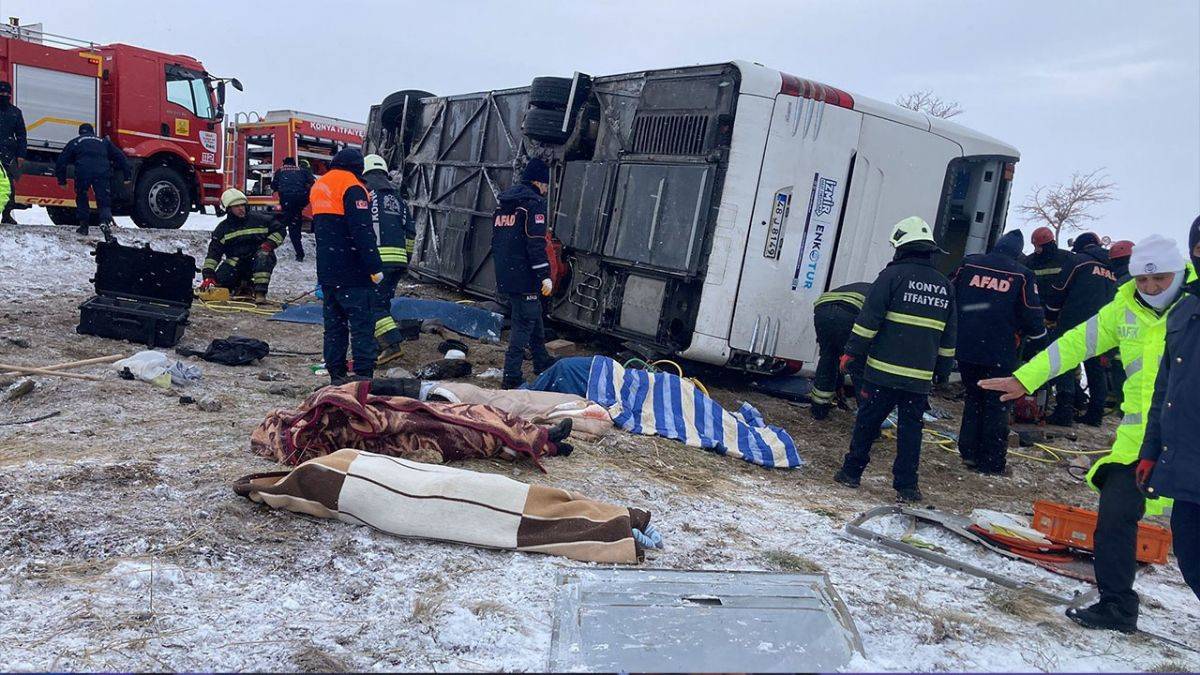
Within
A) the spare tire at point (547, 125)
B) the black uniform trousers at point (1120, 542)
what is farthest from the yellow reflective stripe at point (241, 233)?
the black uniform trousers at point (1120, 542)

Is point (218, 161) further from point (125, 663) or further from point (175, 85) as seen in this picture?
point (125, 663)

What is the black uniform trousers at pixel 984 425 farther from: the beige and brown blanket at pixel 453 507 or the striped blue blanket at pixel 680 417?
the beige and brown blanket at pixel 453 507

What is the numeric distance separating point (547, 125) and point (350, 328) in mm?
2834

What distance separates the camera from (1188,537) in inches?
112

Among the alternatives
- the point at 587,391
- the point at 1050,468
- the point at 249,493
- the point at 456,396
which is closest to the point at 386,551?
the point at 249,493

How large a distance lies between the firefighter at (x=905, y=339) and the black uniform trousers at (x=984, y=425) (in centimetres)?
114

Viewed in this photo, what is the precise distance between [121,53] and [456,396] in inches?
410

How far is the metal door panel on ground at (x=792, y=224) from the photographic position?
6.50 meters

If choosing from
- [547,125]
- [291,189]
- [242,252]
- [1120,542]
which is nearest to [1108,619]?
[1120,542]

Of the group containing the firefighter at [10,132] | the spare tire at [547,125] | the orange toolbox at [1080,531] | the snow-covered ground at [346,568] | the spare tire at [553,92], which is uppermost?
the spare tire at [553,92]

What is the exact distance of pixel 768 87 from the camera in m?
6.34

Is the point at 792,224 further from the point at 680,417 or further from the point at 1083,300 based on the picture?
the point at 1083,300

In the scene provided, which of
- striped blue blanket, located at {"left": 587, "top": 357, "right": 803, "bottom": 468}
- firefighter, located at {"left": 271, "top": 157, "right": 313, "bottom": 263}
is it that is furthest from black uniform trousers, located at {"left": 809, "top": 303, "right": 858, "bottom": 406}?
firefighter, located at {"left": 271, "top": 157, "right": 313, "bottom": 263}

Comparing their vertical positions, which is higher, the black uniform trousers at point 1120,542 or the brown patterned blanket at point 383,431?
the black uniform trousers at point 1120,542
